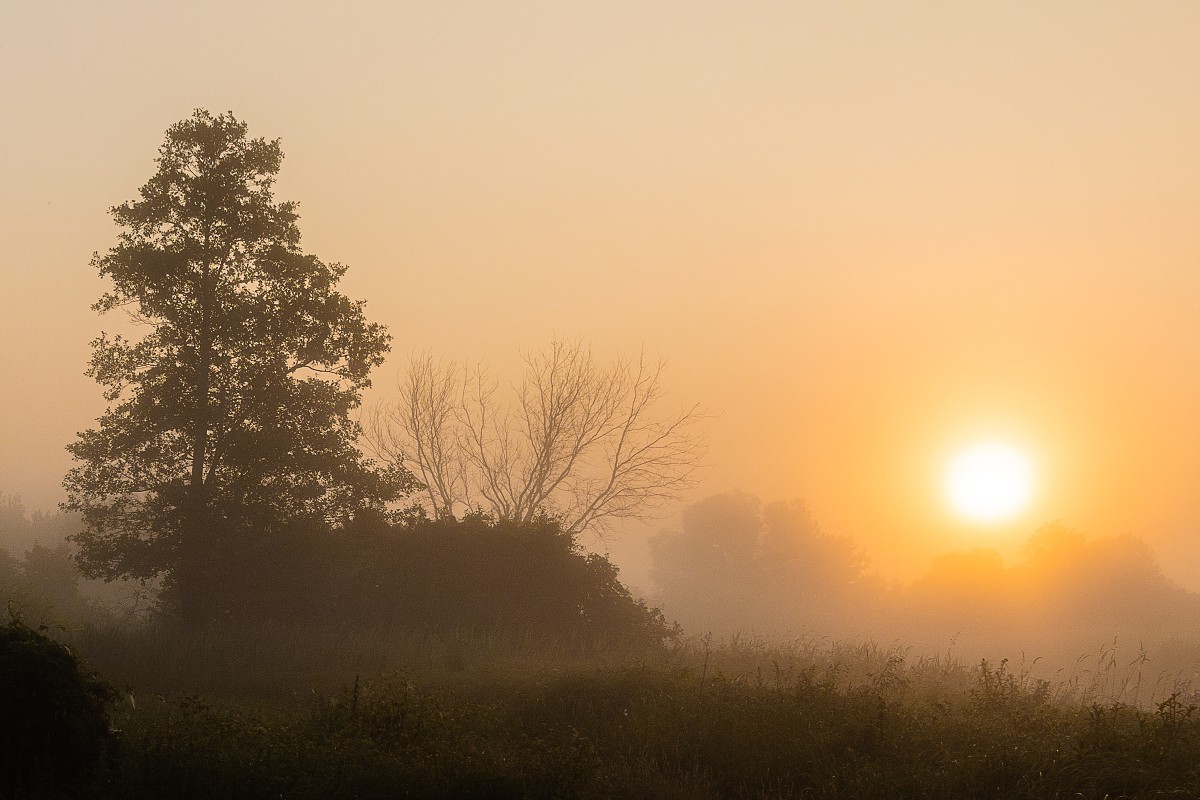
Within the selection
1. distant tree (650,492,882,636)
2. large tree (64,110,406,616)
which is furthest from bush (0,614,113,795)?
A: distant tree (650,492,882,636)

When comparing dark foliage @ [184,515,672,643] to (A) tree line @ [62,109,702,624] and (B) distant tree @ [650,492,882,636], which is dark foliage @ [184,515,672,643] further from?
(B) distant tree @ [650,492,882,636]

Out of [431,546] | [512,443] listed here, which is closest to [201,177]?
[431,546]

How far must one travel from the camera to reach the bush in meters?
8.61

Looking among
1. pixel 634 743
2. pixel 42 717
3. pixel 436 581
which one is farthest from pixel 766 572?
pixel 42 717

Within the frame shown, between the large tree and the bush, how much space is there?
12849 mm

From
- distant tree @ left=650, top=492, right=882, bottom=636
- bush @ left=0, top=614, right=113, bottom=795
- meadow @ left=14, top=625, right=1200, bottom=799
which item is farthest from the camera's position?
distant tree @ left=650, top=492, right=882, bottom=636

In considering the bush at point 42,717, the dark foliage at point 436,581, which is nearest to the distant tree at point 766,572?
the dark foliage at point 436,581

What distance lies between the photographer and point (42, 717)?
28.9ft

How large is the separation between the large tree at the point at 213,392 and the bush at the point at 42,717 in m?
12.8

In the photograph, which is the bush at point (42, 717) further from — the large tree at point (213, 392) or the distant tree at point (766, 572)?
the distant tree at point (766, 572)

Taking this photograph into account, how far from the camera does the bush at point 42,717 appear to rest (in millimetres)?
8609

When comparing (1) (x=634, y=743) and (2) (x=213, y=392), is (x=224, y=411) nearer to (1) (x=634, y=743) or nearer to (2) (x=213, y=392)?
(2) (x=213, y=392)

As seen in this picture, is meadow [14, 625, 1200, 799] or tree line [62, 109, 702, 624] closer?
meadow [14, 625, 1200, 799]

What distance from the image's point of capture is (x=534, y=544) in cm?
2450
